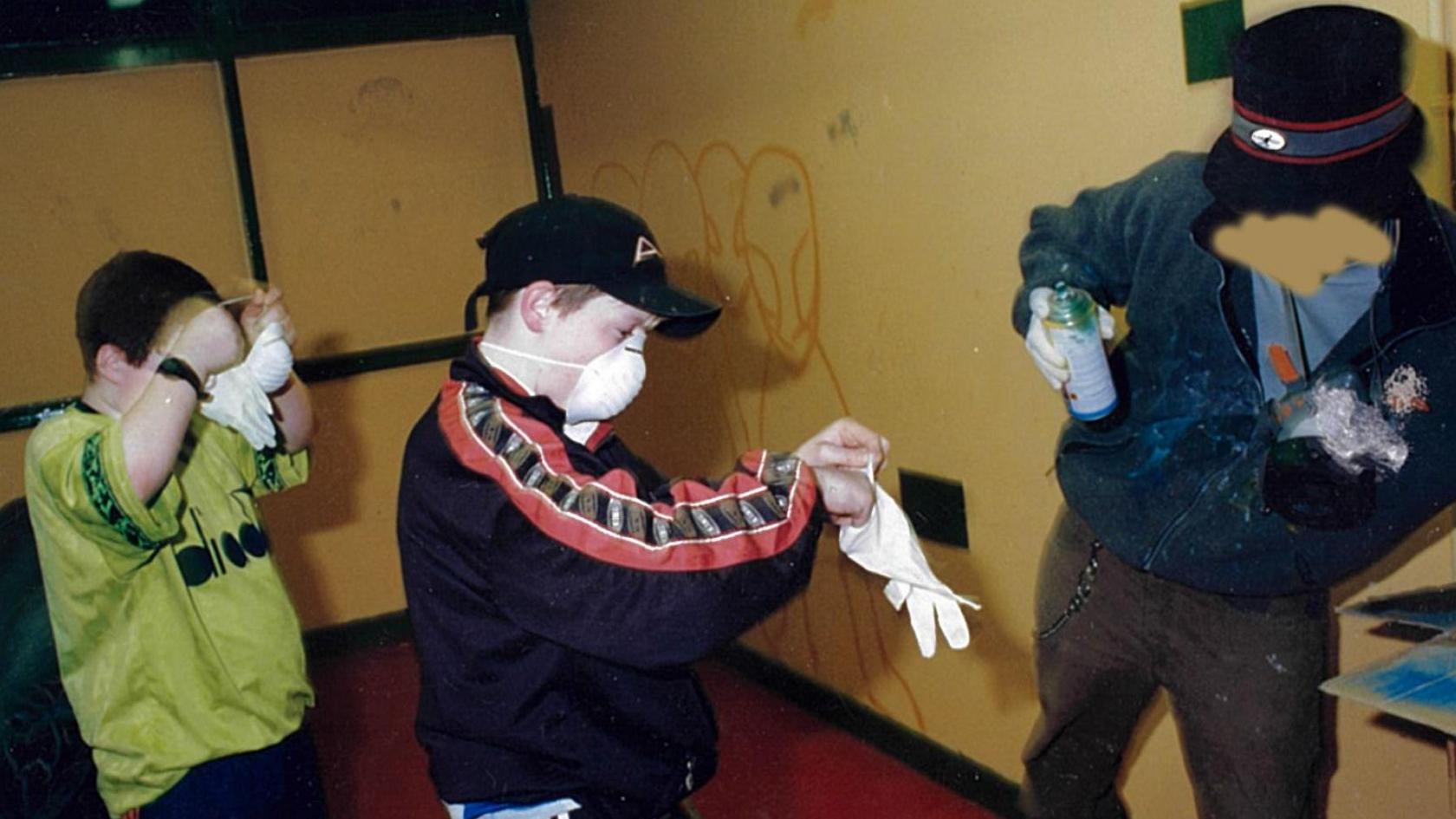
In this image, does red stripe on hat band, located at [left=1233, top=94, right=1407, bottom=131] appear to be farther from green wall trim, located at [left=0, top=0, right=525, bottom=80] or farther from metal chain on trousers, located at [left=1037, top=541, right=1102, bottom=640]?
green wall trim, located at [left=0, top=0, right=525, bottom=80]

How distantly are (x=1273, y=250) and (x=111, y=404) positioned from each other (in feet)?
5.75

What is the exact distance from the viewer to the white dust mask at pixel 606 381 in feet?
5.25

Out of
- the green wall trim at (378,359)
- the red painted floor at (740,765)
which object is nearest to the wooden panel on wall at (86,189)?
the green wall trim at (378,359)

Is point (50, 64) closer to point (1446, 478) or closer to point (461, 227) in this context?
point (461, 227)

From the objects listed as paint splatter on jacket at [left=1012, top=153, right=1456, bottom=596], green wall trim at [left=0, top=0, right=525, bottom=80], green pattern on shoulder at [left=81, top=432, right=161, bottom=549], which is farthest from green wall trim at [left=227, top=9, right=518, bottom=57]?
paint splatter on jacket at [left=1012, top=153, right=1456, bottom=596]

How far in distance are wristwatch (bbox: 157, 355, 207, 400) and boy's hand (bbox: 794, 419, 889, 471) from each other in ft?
3.17

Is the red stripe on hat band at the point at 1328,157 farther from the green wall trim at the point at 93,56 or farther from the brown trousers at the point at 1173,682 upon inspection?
the green wall trim at the point at 93,56

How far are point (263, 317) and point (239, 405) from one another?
0.67 feet

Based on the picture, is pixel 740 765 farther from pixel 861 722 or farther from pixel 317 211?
pixel 317 211

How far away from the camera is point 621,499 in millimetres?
1399

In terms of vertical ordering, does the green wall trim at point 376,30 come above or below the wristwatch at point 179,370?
above

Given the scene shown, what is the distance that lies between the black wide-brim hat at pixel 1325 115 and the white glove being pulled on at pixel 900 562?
65 cm

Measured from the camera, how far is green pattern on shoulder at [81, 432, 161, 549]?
1.79m

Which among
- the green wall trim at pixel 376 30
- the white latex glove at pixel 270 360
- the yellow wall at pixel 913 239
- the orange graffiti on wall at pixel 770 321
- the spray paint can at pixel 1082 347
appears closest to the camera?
the spray paint can at pixel 1082 347
